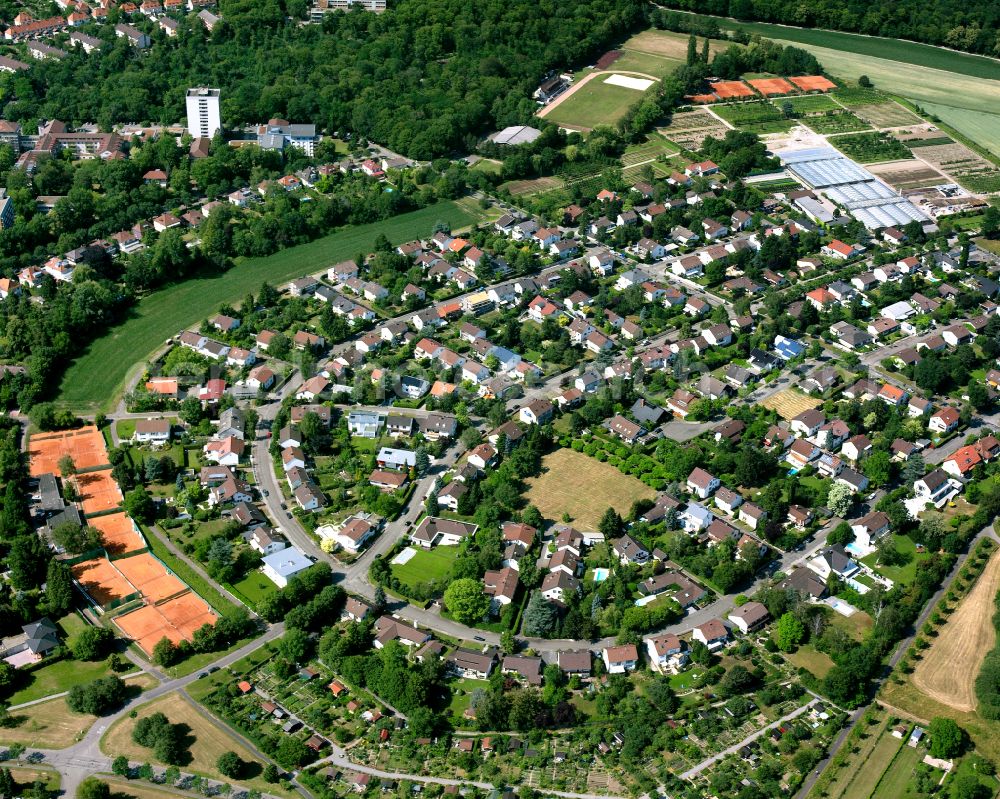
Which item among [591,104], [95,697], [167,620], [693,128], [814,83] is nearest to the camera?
[95,697]

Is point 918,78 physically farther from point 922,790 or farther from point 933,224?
point 922,790

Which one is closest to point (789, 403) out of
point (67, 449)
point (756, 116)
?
point (67, 449)

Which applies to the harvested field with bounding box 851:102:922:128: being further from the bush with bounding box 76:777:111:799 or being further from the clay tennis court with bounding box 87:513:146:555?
the bush with bounding box 76:777:111:799

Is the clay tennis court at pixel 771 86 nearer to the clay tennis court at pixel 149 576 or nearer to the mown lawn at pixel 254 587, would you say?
the mown lawn at pixel 254 587

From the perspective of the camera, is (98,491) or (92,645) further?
(98,491)

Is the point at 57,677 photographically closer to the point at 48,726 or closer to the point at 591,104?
the point at 48,726
